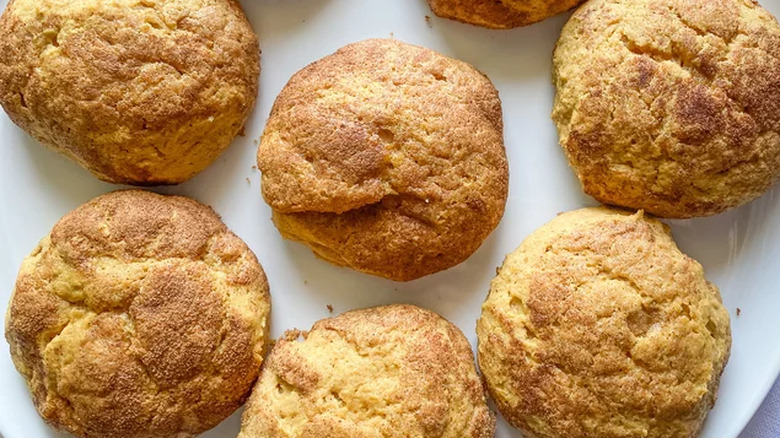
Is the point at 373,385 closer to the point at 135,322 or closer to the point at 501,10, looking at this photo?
the point at 135,322

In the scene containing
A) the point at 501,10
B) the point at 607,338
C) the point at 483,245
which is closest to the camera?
the point at 607,338

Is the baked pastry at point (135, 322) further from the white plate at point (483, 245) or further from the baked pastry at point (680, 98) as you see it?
the baked pastry at point (680, 98)

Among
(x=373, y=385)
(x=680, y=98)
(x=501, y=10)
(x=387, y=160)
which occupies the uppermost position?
(x=501, y=10)

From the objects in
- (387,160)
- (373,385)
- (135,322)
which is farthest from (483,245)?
(135,322)

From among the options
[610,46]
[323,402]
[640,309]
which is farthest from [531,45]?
[323,402]

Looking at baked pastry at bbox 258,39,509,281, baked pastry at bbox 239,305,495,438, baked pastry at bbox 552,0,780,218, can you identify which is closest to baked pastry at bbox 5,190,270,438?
baked pastry at bbox 239,305,495,438

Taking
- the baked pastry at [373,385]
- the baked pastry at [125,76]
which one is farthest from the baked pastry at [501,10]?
the baked pastry at [373,385]

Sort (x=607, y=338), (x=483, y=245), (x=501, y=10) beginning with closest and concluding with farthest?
(x=607, y=338), (x=501, y=10), (x=483, y=245)

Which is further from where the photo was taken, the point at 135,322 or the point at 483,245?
the point at 483,245
